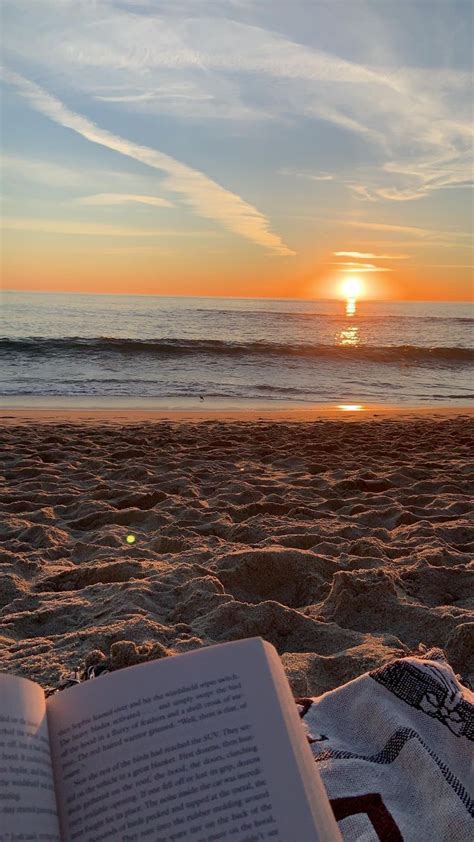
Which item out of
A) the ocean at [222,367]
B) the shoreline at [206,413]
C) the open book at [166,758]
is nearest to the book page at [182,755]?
the open book at [166,758]

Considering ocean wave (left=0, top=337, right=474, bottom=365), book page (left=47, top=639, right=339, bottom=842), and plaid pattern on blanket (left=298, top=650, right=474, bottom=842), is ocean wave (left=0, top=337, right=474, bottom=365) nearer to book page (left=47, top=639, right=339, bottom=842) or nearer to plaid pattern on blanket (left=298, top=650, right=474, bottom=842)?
plaid pattern on blanket (left=298, top=650, right=474, bottom=842)

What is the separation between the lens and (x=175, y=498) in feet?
13.8

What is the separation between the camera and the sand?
90.3 inches

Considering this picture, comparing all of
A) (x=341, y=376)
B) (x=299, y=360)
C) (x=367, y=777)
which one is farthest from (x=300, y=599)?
(x=299, y=360)

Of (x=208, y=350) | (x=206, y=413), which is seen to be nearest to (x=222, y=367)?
(x=208, y=350)

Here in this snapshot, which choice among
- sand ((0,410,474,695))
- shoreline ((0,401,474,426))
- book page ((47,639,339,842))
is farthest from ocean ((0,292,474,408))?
book page ((47,639,339,842))

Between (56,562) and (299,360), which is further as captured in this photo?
(299,360)

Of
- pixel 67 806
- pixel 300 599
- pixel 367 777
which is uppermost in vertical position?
pixel 67 806

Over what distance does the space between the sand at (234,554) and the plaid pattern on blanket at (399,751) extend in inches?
16.7

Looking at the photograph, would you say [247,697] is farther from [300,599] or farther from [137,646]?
[300,599]

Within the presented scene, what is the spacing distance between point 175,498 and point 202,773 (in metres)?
3.34

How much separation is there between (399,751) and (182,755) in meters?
0.71

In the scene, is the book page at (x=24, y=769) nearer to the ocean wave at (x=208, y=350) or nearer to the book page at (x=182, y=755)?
the book page at (x=182, y=755)

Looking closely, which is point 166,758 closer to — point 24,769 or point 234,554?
point 24,769
